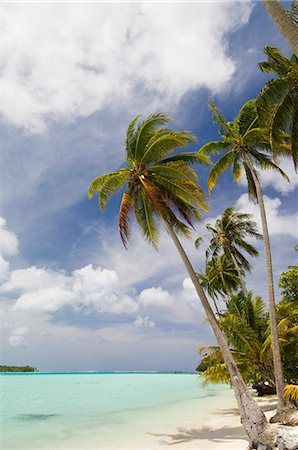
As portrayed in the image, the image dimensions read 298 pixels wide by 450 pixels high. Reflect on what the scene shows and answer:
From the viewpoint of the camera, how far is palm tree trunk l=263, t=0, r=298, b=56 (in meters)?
7.67

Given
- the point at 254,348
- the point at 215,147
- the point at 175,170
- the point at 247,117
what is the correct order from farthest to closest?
the point at 215,147
the point at 254,348
the point at 247,117
the point at 175,170

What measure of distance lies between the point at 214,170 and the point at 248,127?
2168 millimetres

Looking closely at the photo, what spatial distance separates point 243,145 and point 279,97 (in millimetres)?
4463

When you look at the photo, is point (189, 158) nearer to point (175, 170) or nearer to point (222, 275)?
point (175, 170)

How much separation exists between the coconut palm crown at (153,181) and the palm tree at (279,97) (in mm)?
3076

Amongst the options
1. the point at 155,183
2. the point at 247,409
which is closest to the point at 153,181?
the point at 155,183

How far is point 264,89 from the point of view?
10203mm

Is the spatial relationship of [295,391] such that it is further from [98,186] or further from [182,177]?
[98,186]

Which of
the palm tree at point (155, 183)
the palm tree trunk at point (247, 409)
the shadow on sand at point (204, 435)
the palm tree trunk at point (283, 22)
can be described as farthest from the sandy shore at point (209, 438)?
the palm tree trunk at point (283, 22)

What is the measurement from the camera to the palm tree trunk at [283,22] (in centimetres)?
767

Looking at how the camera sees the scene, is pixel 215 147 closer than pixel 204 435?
No

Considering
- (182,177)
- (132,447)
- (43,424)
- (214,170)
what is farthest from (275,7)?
(43,424)

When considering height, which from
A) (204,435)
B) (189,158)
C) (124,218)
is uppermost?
(189,158)

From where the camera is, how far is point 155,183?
1338 cm
